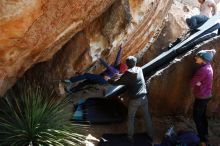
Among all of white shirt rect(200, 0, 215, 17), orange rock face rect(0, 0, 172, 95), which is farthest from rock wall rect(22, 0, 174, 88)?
A: white shirt rect(200, 0, 215, 17)

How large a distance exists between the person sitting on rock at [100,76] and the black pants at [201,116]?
2.56 m

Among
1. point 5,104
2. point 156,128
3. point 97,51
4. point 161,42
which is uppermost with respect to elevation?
point 161,42

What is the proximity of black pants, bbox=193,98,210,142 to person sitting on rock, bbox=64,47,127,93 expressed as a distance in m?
2.56

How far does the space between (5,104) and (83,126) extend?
1.75 m

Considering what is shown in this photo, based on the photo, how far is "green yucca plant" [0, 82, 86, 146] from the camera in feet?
25.3

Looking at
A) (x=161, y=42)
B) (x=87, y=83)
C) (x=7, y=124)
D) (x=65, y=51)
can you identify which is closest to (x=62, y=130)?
(x=7, y=124)

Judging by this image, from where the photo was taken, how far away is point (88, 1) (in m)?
7.48

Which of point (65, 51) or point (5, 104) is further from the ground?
point (65, 51)

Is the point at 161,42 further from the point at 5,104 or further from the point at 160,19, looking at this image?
the point at 5,104

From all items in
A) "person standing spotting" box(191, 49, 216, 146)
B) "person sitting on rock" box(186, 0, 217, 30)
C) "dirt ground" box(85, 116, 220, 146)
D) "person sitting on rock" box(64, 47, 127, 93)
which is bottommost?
"dirt ground" box(85, 116, 220, 146)

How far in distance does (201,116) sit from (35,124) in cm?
328

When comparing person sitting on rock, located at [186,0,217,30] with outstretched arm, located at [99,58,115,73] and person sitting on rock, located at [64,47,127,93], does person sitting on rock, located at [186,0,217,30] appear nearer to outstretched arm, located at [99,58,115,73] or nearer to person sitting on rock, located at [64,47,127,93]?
person sitting on rock, located at [64,47,127,93]

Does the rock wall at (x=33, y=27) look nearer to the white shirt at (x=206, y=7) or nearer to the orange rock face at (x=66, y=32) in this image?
the orange rock face at (x=66, y=32)

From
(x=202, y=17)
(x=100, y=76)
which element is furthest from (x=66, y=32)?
(x=202, y=17)
